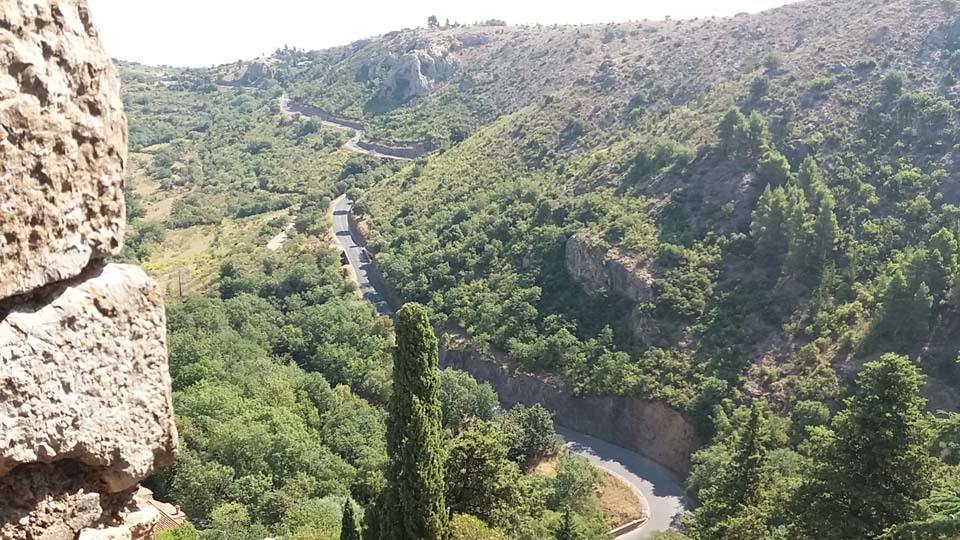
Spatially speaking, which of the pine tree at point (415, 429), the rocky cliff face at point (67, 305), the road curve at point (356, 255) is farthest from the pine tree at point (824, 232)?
the rocky cliff face at point (67, 305)

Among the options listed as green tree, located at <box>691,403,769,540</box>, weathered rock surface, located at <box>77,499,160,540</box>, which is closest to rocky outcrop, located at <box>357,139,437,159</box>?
green tree, located at <box>691,403,769,540</box>

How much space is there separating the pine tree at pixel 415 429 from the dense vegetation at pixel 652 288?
0.15m

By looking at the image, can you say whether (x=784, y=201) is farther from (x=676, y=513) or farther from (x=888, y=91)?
(x=676, y=513)

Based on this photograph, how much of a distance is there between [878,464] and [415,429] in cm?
1226

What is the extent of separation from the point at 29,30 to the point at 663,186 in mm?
51070

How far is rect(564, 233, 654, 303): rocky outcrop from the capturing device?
44281mm

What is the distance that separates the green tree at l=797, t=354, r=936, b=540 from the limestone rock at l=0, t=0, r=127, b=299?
18062 mm

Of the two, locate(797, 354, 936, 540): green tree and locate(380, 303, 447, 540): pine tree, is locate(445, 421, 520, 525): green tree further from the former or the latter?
locate(797, 354, 936, 540): green tree

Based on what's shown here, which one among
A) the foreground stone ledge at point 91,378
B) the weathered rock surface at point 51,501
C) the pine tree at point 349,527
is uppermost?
the foreground stone ledge at point 91,378

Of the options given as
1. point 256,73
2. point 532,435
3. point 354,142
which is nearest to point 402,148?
point 354,142

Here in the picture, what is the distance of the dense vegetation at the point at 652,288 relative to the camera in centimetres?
1942

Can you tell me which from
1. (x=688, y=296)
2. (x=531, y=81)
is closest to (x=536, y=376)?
(x=688, y=296)

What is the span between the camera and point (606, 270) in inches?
1829

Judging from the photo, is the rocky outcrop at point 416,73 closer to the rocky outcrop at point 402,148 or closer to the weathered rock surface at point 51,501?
the rocky outcrop at point 402,148
